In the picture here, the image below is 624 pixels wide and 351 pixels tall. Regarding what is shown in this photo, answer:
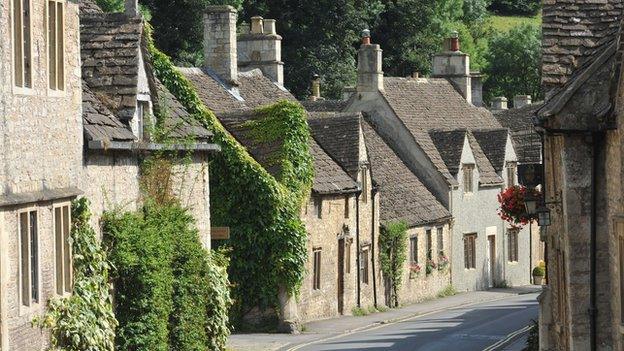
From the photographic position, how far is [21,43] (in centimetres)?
2059

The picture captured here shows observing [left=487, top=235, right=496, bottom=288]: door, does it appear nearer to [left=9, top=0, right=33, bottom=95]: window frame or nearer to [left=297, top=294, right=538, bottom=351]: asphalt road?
[left=297, top=294, right=538, bottom=351]: asphalt road

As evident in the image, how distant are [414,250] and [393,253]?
273 centimetres

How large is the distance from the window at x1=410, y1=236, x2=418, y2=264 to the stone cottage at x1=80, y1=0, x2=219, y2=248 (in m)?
24.9

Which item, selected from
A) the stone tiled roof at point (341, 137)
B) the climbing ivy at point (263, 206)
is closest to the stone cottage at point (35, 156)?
the climbing ivy at point (263, 206)

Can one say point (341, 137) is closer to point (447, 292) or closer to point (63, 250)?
point (447, 292)

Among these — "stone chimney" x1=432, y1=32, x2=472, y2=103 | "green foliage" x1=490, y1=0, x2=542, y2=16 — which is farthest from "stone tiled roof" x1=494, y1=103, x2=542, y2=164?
"green foliage" x1=490, y1=0, x2=542, y2=16

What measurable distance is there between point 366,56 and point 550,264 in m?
35.2

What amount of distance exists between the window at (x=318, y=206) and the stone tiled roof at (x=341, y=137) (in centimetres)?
331

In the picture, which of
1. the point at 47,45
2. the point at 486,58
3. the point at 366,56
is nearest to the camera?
the point at 47,45

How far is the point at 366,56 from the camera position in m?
61.6

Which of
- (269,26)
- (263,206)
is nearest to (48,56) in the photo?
(263,206)

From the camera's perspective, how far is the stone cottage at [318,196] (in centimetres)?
4494

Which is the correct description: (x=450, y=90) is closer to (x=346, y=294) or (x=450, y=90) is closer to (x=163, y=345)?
(x=346, y=294)

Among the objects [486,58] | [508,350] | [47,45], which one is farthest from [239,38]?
[486,58]
